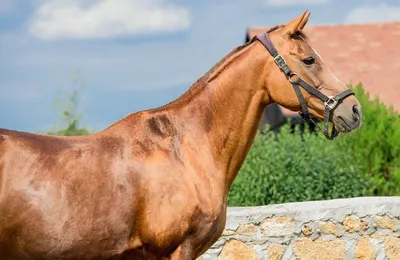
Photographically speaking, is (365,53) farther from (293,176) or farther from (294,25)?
(294,25)

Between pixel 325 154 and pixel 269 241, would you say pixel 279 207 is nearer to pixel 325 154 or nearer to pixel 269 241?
pixel 269 241

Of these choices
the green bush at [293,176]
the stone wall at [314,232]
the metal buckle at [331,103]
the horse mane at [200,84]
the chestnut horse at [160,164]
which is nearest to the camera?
the chestnut horse at [160,164]

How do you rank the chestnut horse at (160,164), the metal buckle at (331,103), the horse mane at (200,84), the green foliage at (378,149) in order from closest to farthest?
the chestnut horse at (160,164)
the metal buckle at (331,103)
the horse mane at (200,84)
the green foliage at (378,149)

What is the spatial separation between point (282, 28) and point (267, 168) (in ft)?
19.5

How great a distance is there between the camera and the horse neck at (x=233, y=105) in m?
5.05

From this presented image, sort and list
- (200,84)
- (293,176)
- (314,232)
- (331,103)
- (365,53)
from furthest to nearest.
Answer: (365,53)
(293,176)
(314,232)
(200,84)
(331,103)

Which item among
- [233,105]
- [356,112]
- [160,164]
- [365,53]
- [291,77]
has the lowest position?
[160,164]

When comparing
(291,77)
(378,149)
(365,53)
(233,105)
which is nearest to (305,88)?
(291,77)

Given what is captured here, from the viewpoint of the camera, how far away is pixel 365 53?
19.5 meters

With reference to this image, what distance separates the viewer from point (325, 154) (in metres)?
11.3

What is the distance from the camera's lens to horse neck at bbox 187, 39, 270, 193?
199 inches

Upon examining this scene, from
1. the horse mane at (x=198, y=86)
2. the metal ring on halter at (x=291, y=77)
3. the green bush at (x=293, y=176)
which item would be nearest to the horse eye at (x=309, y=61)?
the metal ring on halter at (x=291, y=77)

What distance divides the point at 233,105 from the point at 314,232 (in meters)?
2.96

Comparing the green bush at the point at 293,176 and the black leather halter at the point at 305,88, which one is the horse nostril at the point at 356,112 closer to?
the black leather halter at the point at 305,88
